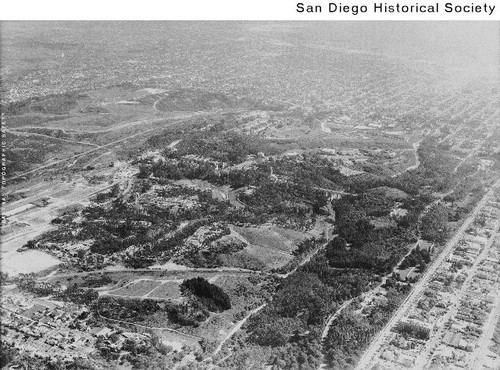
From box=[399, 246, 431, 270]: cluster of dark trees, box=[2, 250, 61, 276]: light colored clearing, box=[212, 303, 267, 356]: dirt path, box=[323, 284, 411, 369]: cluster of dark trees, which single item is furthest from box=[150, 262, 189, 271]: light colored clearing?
box=[399, 246, 431, 270]: cluster of dark trees

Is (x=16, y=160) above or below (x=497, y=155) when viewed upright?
above

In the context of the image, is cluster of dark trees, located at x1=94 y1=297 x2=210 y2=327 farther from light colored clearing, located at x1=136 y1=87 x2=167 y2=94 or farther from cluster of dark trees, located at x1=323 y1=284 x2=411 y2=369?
light colored clearing, located at x1=136 y1=87 x2=167 y2=94

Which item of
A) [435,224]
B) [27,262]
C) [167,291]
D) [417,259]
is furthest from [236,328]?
[435,224]

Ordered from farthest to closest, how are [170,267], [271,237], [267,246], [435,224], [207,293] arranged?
[435,224] → [271,237] → [267,246] → [170,267] → [207,293]

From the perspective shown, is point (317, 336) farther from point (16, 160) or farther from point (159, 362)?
point (16, 160)

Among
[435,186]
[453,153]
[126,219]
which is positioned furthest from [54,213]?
[453,153]

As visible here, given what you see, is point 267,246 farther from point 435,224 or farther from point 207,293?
point 435,224
